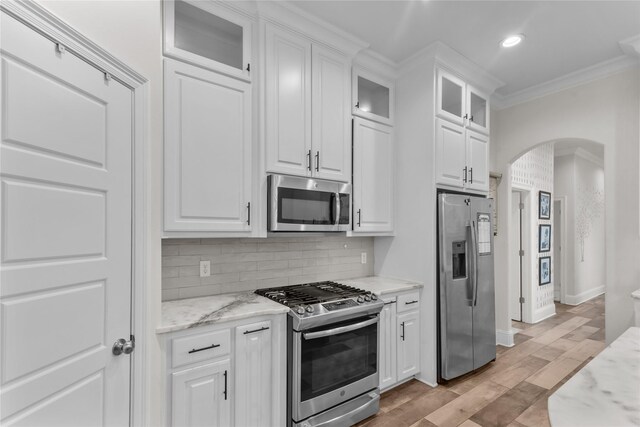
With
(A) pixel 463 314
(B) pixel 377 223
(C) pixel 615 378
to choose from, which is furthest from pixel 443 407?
(C) pixel 615 378

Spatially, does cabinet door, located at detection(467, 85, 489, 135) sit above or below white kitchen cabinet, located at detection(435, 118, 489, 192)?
above

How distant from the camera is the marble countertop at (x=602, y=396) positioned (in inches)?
32.7

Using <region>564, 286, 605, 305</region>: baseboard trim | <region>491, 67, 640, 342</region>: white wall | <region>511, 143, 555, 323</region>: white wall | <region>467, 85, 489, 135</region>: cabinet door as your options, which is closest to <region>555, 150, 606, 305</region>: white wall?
<region>564, 286, 605, 305</region>: baseboard trim

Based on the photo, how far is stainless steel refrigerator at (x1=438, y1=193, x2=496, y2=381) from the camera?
9.37 feet

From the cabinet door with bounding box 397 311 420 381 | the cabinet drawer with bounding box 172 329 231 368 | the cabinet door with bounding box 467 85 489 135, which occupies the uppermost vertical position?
the cabinet door with bounding box 467 85 489 135

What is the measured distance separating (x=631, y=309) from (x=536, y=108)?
88.6 inches

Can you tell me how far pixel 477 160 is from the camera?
3.34 m

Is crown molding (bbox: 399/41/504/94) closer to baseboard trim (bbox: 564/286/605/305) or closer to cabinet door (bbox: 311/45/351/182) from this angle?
cabinet door (bbox: 311/45/351/182)

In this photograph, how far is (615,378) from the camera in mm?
1060

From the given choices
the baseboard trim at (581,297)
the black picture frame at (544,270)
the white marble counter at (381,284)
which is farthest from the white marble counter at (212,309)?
the baseboard trim at (581,297)

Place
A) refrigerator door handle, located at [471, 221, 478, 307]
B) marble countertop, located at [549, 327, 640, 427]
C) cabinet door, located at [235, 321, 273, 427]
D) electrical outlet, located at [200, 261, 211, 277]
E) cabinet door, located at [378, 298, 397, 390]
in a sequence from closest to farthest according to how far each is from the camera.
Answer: marble countertop, located at [549, 327, 640, 427] < cabinet door, located at [235, 321, 273, 427] < electrical outlet, located at [200, 261, 211, 277] < cabinet door, located at [378, 298, 397, 390] < refrigerator door handle, located at [471, 221, 478, 307]

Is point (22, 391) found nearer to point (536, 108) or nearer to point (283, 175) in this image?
point (283, 175)

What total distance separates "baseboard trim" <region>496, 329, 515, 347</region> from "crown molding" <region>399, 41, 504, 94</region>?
2858 millimetres

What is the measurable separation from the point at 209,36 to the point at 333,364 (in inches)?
94.3
